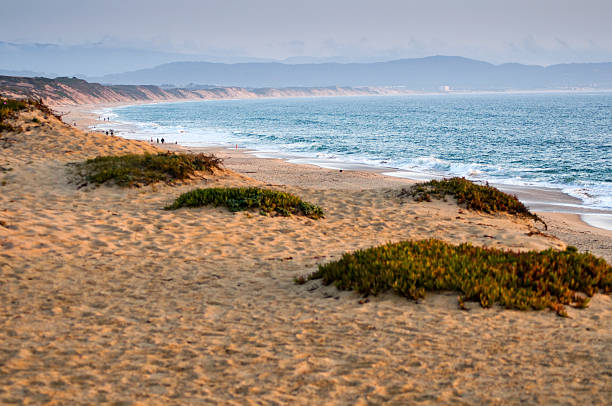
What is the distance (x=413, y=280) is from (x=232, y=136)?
184 ft

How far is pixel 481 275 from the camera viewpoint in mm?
7699

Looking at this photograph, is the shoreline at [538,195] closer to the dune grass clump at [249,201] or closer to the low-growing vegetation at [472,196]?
the low-growing vegetation at [472,196]

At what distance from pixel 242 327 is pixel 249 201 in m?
7.40

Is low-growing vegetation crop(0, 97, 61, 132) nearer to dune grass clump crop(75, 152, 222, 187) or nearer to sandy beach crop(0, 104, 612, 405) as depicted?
dune grass clump crop(75, 152, 222, 187)

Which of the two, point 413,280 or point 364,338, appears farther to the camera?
point 413,280

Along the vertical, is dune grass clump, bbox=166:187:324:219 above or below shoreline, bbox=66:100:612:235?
above

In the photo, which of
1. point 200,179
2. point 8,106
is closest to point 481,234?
point 200,179

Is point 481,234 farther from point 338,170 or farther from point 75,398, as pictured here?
point 338,170

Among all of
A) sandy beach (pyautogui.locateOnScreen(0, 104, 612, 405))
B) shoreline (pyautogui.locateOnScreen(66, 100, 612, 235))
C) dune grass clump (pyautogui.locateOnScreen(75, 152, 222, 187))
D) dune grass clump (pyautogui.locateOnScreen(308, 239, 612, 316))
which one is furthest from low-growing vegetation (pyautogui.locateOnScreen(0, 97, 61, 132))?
dune grass clump (pyautogui.locateOnScreen(308, 239, 612, 316))

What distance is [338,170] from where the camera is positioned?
1300 inches

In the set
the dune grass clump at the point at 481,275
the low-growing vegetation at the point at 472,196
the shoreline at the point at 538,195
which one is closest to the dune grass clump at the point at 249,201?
the low-growing vegetation at the point at 472,196

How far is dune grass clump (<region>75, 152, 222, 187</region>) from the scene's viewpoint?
1606 cm

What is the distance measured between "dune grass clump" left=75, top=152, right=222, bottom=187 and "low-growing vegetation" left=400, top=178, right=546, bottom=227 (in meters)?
8.27

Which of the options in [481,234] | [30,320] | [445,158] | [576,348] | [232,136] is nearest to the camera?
[576,348]
